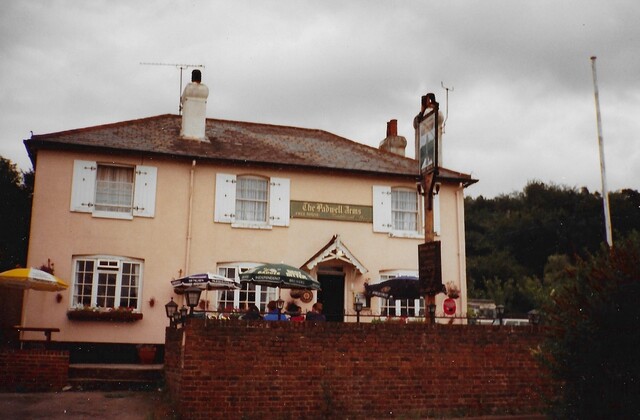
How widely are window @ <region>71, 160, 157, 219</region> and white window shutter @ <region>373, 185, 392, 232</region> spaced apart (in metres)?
6.54

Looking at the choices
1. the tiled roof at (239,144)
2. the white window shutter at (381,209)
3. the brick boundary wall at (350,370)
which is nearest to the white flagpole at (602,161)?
the tiled roof at (239,144)

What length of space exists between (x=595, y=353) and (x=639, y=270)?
1.13 meters

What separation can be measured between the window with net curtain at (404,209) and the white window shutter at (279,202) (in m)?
3.38

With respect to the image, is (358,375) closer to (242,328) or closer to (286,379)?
(286,379)

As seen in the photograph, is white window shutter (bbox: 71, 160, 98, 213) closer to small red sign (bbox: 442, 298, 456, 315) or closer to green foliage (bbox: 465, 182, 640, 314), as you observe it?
small red sign (bbox: 442, 298, 456, 315)

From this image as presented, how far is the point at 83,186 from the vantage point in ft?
57.2

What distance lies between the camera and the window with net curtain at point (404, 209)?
19.8 metres

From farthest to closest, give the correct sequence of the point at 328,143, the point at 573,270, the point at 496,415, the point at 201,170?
the point at 328,143 → the point at 201,170 → the point at 496,415 → the point at 573,270

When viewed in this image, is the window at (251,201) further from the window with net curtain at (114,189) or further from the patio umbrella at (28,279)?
the patio umbrella at (28,279)

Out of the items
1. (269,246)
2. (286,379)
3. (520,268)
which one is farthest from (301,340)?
(520,268)

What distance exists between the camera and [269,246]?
60.4 ft

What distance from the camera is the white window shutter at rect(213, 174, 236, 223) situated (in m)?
18.2

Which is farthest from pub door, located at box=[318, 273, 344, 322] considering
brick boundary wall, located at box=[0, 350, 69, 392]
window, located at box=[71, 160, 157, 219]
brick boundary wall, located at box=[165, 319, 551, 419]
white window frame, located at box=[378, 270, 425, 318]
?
brick boundary wall, located at box=[0, 350, 69, 392]

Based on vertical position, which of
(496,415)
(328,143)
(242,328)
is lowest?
(496,415)
